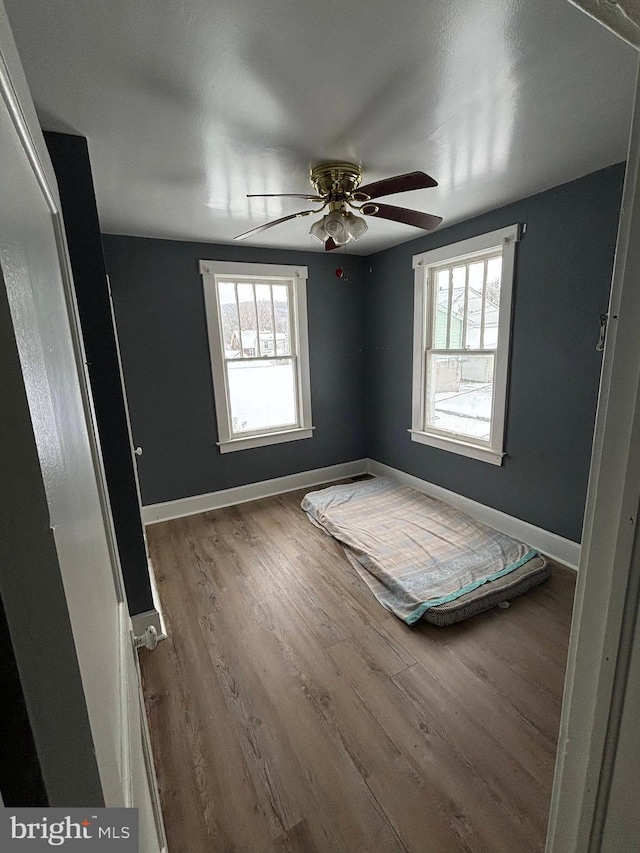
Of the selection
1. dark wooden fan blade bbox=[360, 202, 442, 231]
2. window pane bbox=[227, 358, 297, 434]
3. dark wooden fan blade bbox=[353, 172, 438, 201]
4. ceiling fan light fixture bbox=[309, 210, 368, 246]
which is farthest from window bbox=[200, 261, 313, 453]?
dark wooden fan blade bbox=[353, 172, 438, 201]

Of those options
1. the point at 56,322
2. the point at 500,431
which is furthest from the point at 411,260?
the point at 56,322

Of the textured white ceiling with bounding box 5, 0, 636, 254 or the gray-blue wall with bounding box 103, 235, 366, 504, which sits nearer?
the textured white ceiling with bounding box 5, 0, 636, 254

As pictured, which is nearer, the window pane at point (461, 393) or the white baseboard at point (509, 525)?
the white baseboard at point (509, 525)

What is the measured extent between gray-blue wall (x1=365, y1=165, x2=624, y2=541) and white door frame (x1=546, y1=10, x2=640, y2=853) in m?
2.16

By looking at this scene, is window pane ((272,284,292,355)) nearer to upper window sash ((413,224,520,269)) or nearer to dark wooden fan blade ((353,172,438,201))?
upper window sash ((413,224,520,269))

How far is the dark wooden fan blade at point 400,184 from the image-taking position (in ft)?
5.33

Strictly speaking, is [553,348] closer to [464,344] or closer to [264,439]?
[464,344]

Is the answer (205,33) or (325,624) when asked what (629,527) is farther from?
(325,624)

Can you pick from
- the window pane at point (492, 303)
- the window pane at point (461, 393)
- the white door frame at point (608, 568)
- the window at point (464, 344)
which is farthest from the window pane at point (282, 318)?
the white door frame at point (608, 568)

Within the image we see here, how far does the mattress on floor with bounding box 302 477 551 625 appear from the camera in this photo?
231 centimetres

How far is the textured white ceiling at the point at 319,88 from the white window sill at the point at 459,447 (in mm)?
1918

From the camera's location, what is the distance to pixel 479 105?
1.53m

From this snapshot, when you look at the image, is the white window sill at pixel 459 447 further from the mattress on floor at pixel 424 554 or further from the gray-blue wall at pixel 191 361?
the gray-blue wall at pixel 191 361

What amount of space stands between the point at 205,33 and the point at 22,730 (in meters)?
1.66
